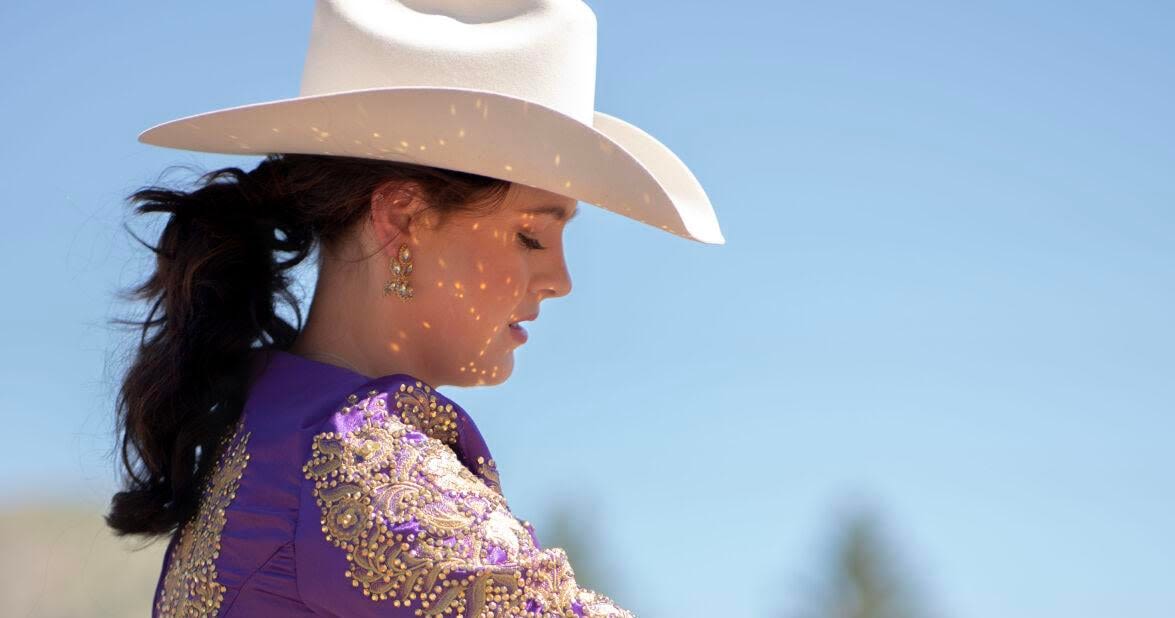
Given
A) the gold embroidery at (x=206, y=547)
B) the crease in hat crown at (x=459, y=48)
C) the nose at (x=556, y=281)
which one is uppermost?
the crease in hat crown at (x=459, y=48)

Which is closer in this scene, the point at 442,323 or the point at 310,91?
the point at 442,323

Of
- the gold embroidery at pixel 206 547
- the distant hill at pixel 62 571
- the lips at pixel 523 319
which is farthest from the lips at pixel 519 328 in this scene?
the distant hill at pixel 62 571

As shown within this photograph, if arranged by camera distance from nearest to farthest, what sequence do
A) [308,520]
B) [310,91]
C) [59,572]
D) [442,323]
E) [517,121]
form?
1. [308,520]
2. [517,121]
3. [442,323]
4. [310,91]
5. [59,572]

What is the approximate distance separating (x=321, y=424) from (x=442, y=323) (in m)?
0.27

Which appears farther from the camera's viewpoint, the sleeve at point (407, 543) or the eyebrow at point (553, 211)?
the eyebrow at point (553, 211)

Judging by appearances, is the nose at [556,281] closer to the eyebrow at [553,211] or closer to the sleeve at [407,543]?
Result: the eyebrow at [553,211]

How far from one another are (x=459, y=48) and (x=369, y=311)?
1.33ft

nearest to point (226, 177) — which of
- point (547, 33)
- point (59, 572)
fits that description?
point (547, 33)

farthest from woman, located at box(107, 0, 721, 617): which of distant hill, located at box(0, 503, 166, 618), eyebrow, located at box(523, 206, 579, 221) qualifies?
distant hill, located at box(0, 503, 166, 618)

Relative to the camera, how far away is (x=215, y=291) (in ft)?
6.89

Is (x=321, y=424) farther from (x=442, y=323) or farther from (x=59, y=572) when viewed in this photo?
(x=59, y=572)

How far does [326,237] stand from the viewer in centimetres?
207

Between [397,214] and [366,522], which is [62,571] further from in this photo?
[366,522]

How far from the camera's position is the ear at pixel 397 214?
197 centimetres
